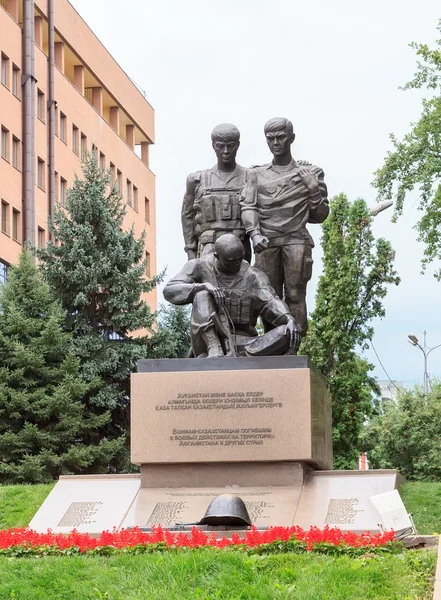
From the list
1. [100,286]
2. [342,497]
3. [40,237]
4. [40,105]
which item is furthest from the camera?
[40,105]

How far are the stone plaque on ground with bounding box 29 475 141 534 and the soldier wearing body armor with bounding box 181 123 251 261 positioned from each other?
3.08 meters

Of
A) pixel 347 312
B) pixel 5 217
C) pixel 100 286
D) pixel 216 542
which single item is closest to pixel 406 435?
pixel 347 312

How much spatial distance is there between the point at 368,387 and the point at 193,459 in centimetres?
1971

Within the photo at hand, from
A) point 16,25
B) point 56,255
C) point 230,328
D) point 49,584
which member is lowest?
point 49,584

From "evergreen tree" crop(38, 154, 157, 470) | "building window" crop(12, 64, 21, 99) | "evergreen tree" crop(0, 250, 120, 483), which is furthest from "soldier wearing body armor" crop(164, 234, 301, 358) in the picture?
"building window" crop(12, 64, 21, 99)

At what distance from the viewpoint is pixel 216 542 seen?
898 centimetres

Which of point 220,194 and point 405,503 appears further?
point 220,194

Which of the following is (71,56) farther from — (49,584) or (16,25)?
(49,584)

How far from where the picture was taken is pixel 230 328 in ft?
42.1

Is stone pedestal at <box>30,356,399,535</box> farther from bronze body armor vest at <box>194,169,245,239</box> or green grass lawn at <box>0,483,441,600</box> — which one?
green grass lawn at <box>0,483,441,600</box>

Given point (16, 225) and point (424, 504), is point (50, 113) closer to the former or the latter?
point (16, 225)

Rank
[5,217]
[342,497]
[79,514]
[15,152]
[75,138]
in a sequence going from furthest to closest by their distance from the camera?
[75,138] < [15,152] < [5,217] < [79,514] < [342,497]

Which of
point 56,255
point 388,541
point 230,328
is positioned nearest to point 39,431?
point 56,255

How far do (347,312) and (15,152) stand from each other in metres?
13.9
